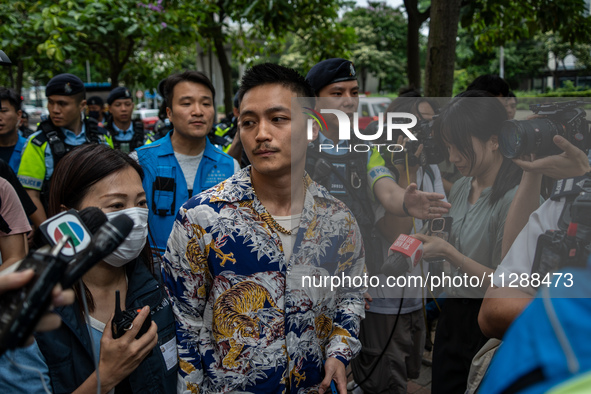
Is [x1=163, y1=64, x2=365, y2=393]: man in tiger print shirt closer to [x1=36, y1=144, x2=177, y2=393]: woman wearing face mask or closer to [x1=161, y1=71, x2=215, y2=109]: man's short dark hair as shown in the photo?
[x1=36, y1=144, x2=177, y2=393]: woman wearing face mask

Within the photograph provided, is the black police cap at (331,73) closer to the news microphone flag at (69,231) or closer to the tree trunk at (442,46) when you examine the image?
the tree trunk at (442,46)

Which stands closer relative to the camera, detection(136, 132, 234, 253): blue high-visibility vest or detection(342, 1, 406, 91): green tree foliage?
detection(136, 132, 234, 253): blue high-visibility vest

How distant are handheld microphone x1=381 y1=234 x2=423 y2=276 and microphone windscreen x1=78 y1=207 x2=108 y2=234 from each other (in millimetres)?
1420

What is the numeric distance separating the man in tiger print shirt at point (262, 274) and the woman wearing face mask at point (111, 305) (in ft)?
0.30

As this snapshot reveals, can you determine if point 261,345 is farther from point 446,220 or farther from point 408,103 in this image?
point 408,103

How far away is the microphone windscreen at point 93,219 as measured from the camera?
→ 122cm

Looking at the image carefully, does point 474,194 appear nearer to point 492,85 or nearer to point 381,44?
point 492,85

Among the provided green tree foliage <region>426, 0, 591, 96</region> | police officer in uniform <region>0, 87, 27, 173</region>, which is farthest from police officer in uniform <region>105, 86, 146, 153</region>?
green tree foliage <region>426, 0, 591, 96</region>

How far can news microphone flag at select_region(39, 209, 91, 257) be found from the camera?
97 centimetres

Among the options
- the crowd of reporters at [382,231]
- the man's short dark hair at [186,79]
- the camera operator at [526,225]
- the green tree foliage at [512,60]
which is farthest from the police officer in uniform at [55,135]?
the green tree foliage at [512,60]

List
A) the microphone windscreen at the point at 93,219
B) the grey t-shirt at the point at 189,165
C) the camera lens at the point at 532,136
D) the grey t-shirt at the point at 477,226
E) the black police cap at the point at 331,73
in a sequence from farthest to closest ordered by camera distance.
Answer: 1. the grey t-shirt at the point at 189,165
2. the black police cap at the point at 331,73
3. the grey t-shirt at the point at 477,226
4. the camera lens at the point at 532,136
5. the microphone windscreen at the point at 93,219

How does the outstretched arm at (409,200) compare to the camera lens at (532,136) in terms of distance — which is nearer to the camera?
the camera lens at (532,136)

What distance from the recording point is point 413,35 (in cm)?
644

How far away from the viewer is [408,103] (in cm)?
287
